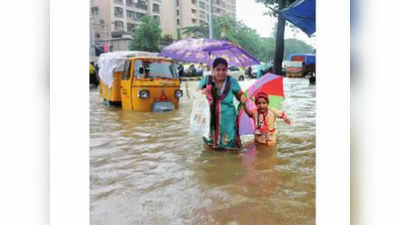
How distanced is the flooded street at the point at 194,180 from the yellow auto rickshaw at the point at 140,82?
121 cm

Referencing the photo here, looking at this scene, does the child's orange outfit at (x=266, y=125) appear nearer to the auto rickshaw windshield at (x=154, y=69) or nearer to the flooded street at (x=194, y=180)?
the flooded street at (x=194, y=180)

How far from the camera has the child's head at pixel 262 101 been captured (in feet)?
10.1

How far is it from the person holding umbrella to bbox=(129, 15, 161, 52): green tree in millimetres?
4990

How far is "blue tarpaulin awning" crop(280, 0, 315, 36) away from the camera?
271 cm

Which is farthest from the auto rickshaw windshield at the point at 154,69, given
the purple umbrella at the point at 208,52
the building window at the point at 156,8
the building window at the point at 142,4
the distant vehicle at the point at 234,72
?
the building window at the point at 156,8

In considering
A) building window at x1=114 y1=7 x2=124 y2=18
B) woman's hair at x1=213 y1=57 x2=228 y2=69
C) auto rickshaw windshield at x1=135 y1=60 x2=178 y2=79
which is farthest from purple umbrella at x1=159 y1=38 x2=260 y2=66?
building window at x1=114 y1=7 x2=124 y2=18

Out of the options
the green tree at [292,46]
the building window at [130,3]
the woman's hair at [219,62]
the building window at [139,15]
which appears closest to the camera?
the woman's hair at [219,62]

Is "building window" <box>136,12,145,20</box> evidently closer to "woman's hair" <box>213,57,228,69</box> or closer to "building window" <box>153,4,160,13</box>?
"building window" <box>153,4,160,13</box>

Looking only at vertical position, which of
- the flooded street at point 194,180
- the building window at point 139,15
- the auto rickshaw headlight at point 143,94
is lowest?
the flooded street at point 194,180
